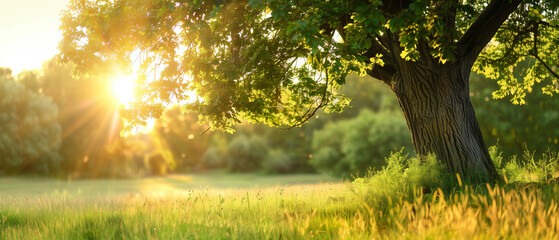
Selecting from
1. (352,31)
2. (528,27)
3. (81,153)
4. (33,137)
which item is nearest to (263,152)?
(81,153)

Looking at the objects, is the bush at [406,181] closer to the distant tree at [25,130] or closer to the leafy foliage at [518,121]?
the leafy foliage at [518,121]

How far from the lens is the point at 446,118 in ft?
29.8

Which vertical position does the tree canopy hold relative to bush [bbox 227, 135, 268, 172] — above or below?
above

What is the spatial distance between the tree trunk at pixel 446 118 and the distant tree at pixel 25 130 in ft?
96.9

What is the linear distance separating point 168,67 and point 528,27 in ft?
31.7

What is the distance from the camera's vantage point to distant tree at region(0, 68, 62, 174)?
29062 mm

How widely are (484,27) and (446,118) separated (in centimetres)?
215

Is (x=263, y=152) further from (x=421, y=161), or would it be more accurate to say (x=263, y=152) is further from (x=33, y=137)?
(x=421, y=161)

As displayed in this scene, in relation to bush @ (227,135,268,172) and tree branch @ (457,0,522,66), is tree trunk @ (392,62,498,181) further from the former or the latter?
bush @ (227,135,268,172)

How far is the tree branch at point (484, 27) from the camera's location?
852 cm

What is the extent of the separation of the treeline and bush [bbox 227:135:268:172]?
112 millimetres

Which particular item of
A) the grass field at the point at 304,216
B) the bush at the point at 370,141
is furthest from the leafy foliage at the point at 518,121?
the grass field at the point at 304,216

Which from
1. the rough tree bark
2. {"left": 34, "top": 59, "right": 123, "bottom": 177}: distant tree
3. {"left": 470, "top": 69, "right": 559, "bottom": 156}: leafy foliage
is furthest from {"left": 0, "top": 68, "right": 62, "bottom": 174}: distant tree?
{"left": 470, "top": 69, "right": 559, "bottom": 156}: leafy foliage

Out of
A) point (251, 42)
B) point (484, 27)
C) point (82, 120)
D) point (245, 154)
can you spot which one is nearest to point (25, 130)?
point (82, 120)
